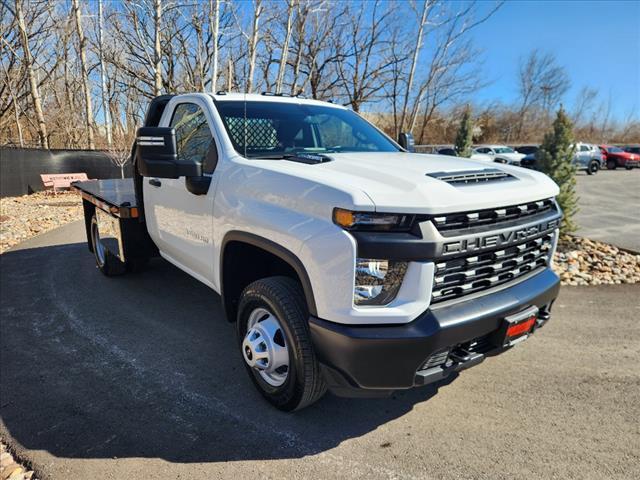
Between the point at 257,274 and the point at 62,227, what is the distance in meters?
7.84

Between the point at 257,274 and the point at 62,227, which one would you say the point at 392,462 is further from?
the point at 62,227

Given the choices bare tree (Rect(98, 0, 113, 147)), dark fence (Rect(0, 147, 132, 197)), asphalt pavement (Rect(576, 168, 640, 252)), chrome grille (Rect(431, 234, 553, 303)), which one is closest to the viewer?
chrome grille (Rect(431, 234, 553, 303))

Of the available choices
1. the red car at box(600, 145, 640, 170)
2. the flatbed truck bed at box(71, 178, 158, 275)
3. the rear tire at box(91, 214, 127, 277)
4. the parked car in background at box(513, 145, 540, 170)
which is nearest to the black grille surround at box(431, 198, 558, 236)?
the flatbed truck bed at box(71, 178, 158, 275)

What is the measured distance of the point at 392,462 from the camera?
2369 mm

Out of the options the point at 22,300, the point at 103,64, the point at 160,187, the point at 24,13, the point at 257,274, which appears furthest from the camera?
the point at 103,64

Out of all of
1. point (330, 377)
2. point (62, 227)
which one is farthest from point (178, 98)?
point (62, 227)

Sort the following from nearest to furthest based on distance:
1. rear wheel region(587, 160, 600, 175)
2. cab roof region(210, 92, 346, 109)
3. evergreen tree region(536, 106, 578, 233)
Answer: cab roof region(210, 92, 346, 109) < evergreen tree region(536, 106, 578, 233) < rear wheel region(587, 160, 600, 175)

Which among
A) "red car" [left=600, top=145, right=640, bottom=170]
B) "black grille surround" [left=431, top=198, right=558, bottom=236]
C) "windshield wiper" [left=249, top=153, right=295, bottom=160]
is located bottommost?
"red car" [left=600, top=145, right=640, bottom=170]

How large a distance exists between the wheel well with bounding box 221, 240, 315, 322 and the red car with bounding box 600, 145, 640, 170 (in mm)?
34877

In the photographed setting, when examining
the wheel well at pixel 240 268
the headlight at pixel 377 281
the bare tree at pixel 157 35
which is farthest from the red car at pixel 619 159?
the headlight at pixel 377 281

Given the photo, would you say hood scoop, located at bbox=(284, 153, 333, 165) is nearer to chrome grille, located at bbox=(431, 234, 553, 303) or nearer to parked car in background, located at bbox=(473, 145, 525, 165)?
chrome grille, located at bbox=(431, 234, 553, 303)

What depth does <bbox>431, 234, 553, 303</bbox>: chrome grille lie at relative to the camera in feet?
7.14

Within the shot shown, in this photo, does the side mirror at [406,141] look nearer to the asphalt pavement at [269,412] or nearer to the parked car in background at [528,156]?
the asphalt pavement at [269,412]

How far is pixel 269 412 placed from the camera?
280 centimetres
